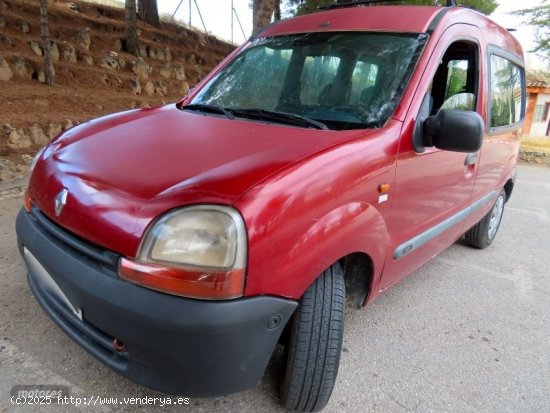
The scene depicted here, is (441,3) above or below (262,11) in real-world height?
above

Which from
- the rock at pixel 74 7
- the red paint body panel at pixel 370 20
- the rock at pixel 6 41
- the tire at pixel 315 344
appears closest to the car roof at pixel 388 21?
the red paint body panel at pixel 370 20

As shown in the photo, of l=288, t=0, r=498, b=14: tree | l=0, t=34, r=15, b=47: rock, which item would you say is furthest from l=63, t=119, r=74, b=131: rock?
l=288, t=0, r=498, b=14: tree

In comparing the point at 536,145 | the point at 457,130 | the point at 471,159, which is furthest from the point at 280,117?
the point at 536,145

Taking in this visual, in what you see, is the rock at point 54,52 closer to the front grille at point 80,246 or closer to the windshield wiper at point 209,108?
the windshield wiper at point 209,108

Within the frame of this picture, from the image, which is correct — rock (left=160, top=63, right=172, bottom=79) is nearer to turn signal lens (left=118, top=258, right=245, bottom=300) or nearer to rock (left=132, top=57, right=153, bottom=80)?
rock (left=132, top=57, right=153, bottom=80)

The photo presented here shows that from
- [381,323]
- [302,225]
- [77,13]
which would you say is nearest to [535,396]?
[381,323]

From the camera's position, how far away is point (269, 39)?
116 inches

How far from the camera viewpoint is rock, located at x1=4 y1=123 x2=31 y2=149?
17.1 feet

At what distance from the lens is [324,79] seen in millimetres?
2490

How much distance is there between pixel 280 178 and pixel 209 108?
117 centimetres

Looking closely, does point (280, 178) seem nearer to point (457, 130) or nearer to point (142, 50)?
point (457, 130)

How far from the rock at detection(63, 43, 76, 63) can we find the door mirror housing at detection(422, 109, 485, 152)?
25.3ft

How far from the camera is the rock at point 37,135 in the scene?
17.9ft

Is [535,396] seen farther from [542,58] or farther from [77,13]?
[542,58]
